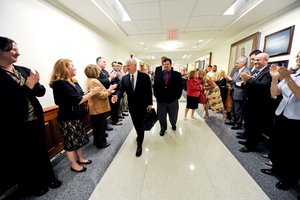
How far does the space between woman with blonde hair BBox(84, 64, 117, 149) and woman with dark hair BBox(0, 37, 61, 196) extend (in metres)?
0.71

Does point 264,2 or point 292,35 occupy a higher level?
point 264,2

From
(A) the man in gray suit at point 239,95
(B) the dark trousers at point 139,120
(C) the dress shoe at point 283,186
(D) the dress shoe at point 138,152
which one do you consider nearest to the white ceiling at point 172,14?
(A) the man in gray suit at point 239,95

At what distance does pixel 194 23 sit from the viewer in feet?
12.2

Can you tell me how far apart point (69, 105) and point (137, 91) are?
37.9 inches

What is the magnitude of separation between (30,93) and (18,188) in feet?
3.87

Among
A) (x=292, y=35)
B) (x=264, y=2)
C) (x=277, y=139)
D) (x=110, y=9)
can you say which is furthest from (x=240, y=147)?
(x=110, y=9)

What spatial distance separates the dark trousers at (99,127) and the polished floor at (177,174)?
0.42 metres

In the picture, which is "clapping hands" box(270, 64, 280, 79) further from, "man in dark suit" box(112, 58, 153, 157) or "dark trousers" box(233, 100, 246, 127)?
"man in dark suit" box(112, 58, 153, 157)

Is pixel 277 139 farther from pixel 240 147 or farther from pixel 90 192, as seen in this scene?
pixel 90 192

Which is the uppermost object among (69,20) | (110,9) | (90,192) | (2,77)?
(110,9)

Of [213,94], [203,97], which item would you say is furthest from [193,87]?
[213,94]

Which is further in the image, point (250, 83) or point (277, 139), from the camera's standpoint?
point (250, 83)

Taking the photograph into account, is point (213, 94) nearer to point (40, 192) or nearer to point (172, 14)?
point (172, 14)

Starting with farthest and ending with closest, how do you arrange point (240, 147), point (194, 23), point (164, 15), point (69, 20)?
point (194, 23) → point (164, 15) → point (69, 20) → point (240, 147)
